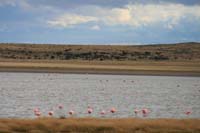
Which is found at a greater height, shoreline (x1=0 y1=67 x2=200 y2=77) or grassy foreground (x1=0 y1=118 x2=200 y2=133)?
grassy foreground (x1=0 y1=118 x2=200 y2=133)

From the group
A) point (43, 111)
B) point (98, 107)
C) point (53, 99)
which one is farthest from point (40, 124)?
point (53, 99)

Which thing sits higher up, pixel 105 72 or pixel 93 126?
pixel 93 126

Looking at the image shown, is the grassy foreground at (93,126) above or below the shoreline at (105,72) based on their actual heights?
above

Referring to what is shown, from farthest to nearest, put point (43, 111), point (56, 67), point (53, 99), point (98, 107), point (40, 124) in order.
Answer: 1. point (56, 67)
2. point (53, 99)
3. point (98, 107)
4. point (43, 111)
5. point (40, 124)

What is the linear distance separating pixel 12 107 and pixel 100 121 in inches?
364

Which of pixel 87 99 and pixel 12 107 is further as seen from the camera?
pixel 87 99

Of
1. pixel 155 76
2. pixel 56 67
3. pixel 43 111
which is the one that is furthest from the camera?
pixel 56 67

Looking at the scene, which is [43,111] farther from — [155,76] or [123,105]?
[155,76]

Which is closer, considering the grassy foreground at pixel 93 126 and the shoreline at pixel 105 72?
the grassy foreground at pixel 93 126

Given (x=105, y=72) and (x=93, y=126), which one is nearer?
(x=93, y=126)

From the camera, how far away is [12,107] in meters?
24.8

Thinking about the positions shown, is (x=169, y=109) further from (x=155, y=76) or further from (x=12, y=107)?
(x=155, y=76)

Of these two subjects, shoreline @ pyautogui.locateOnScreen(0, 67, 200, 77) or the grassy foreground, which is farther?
shoreline @ pyautogui.locateOnScreen(0, 67, 200, 77)

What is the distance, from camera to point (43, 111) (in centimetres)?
2423
